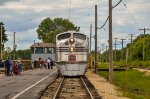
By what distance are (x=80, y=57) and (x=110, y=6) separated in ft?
19.1

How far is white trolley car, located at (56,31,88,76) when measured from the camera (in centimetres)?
3947

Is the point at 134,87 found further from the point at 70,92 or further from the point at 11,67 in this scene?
the point at 11,67

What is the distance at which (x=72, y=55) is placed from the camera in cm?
3988

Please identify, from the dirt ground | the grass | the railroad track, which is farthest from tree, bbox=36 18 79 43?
the railroad track

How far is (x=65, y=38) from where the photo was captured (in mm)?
41094

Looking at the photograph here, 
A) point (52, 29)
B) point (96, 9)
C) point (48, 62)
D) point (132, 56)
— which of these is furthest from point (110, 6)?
point (52, 29)

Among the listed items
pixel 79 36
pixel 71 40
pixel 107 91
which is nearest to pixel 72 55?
pixel 71 40

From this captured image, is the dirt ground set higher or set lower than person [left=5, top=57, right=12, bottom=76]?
lower

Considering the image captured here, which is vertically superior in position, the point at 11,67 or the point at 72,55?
the point at 72,55

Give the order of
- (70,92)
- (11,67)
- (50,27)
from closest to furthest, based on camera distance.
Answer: (70,92) < (11,67) < (50,27)

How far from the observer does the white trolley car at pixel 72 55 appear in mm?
39469

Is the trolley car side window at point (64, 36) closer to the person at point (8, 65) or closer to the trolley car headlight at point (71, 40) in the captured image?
the trolley car headlight at point (71, 40)

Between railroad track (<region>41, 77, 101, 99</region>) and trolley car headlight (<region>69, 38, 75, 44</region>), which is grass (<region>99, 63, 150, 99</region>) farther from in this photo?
trolley car headlight (<region>69, 38, 75, 44</region>)

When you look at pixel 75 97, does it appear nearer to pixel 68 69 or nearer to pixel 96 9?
pixel 68 69
